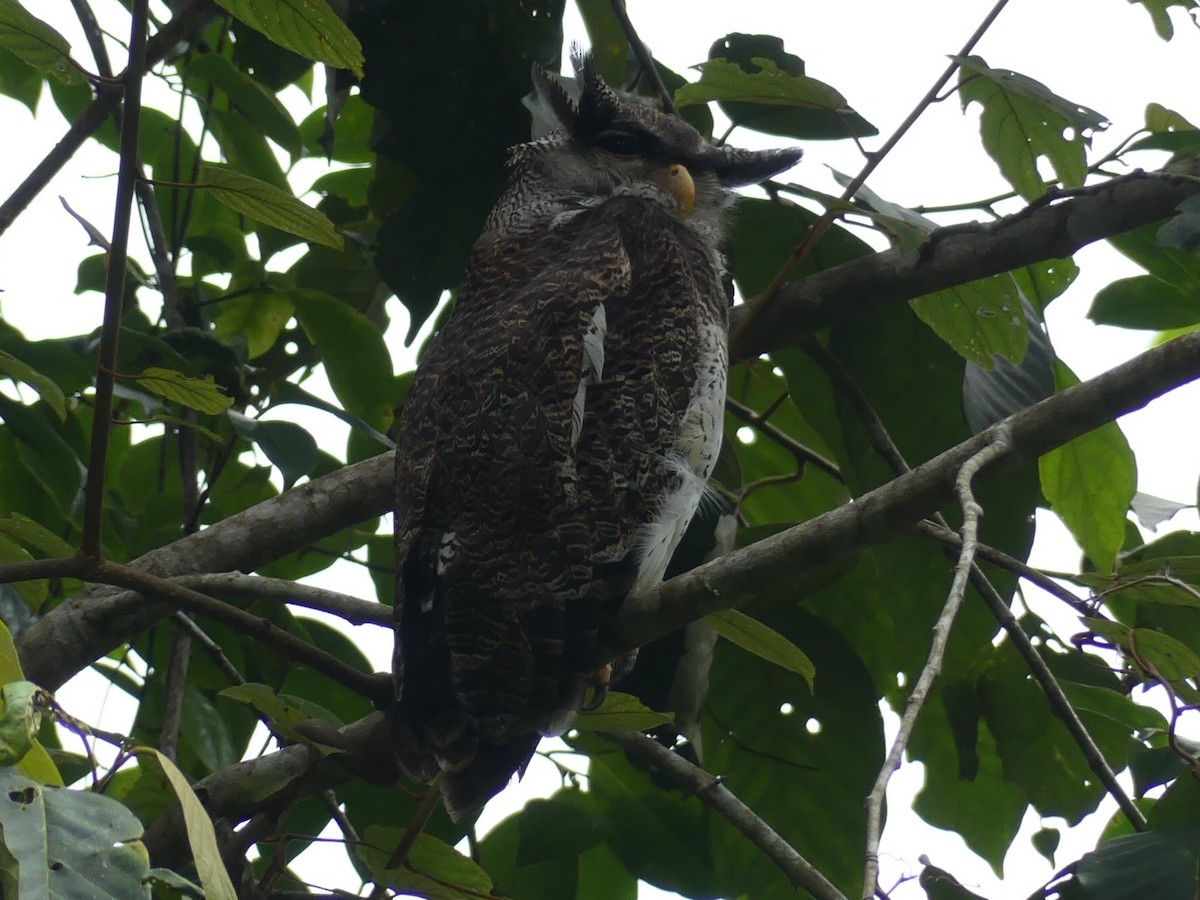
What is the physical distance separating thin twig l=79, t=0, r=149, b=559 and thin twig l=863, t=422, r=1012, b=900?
1039mm

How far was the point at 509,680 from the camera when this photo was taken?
7.53ft

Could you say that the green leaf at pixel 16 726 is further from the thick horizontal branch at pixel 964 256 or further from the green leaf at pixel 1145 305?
the green leaf at pixel 1145 305

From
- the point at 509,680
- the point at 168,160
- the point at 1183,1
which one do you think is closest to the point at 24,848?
the point at 509,680

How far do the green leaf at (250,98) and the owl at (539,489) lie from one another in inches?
30.3

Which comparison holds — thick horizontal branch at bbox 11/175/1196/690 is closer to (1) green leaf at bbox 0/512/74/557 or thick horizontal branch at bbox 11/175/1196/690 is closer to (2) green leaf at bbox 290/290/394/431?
(1) green leaf at bbox 0/512/74/557

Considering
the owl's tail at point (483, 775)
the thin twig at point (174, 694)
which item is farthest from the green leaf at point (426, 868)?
the thin twig at point (174, 694)

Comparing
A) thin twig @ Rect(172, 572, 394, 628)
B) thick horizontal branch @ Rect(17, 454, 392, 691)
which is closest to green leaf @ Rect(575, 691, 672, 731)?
thin twig @ Rect(172, 572, 394, 628)

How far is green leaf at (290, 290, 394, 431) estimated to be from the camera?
9.98 ft

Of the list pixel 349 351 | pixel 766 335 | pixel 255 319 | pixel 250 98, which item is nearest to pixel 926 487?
pixel 766 335

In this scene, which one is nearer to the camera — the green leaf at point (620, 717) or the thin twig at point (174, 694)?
the green leaf at point (620, 717)

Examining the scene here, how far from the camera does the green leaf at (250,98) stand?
9.72 feet

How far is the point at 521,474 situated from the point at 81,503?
1.21 meters

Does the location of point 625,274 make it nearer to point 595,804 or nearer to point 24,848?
point 595,804

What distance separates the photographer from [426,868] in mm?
2084
